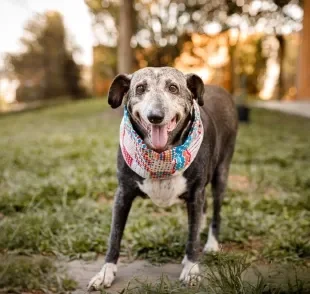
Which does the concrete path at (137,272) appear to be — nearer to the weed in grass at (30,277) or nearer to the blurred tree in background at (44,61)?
the weed in grass at (30,277)

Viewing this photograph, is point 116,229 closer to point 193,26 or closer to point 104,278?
point 104,278

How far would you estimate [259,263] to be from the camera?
3.11 metres

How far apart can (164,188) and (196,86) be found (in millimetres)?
653

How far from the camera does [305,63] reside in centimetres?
1505

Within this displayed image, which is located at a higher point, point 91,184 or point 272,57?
point 272,57

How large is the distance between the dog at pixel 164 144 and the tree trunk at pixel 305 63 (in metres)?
12.4

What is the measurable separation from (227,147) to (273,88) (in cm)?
2114

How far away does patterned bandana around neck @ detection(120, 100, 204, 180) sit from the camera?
8.32 ft

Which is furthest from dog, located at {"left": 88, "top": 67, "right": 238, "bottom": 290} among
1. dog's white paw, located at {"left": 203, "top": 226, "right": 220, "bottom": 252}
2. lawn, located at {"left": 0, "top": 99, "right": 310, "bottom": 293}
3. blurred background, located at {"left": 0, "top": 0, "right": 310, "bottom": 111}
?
blurred background, located at {"left": 0, "top": 0, "right": 310, "bottom": 111}

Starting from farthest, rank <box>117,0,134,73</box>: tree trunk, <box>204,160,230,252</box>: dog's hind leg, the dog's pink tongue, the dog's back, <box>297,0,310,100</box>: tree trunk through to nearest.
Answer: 1. <box>297,0,310,100</box>: tree trunk
2. <box>117,0,134,73</box>: tree trunk
3. <box>204,160,230,252</box>: dog's hind leg
4. the dog's back
5. the dog's pink tongue

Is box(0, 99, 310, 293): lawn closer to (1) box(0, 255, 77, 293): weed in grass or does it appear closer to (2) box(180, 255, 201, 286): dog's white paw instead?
(1) box(0, 255, 77, 293): weed in grass

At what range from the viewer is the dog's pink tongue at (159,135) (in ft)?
7.72

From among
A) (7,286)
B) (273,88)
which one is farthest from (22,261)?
(273,88)

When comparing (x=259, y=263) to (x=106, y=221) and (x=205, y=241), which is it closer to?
(x=205, y=241)
